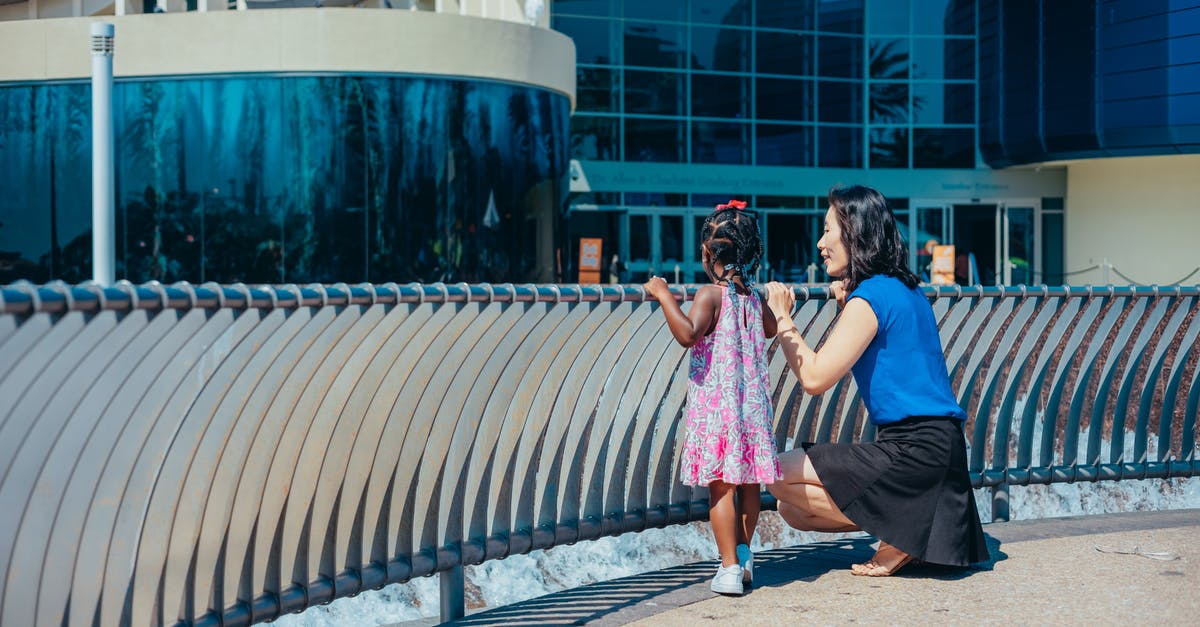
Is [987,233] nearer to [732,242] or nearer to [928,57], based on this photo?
[928,57]

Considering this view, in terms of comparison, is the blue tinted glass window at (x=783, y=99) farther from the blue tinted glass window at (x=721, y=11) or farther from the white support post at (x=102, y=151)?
the white support post at (x=102, y=151)

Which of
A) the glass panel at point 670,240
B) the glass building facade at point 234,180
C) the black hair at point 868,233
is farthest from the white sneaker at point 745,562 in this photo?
the glass panel at point 670,240

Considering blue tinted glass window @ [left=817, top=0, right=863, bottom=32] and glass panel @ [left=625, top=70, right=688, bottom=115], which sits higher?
blue tinted glass window @ [left=817, top=0, right=863, bottom=32]

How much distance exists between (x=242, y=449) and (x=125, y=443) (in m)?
0.45

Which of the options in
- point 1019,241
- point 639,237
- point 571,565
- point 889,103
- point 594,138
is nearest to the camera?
point 571,565

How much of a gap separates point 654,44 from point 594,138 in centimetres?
325

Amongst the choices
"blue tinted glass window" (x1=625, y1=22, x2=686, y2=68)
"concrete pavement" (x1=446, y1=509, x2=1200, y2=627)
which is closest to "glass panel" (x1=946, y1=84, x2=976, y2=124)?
"blue tinted glass window" (x1=625, y1=22, x2=686, y2=68)

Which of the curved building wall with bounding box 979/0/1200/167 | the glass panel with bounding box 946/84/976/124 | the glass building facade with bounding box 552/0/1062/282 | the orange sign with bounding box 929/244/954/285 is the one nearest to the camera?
the orange sign with bounding box 929/244/954/285

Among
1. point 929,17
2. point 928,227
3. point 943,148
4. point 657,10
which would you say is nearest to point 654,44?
point 657,10

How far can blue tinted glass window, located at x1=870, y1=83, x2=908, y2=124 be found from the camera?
40094 millimetres

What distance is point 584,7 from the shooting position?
1495 inches

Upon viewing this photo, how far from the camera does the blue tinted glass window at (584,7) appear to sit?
37.9 meters

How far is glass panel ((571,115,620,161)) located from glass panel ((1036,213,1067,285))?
43.4 feet

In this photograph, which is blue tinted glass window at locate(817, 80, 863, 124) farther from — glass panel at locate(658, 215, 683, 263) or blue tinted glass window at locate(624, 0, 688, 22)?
glass panel at locate(658, 215, 683, 263)
